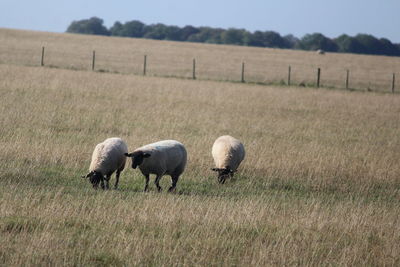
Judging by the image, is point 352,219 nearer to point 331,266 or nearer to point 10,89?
point 331,266

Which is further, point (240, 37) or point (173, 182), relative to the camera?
point (240, 37)

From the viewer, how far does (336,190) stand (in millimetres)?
12102

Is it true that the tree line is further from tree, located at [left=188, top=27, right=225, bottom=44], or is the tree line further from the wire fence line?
the wire fence line

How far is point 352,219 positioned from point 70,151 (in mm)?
6042

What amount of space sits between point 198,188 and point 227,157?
4.19 feet

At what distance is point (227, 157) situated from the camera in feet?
40.9

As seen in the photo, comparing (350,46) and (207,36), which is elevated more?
(207,36)

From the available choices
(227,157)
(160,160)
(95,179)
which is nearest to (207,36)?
(227,157)

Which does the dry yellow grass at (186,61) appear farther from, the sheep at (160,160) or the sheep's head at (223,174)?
the sheep at (160,160)

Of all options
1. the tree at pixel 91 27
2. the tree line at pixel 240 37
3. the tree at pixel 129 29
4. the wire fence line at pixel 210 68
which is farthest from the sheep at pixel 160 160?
the tree at pixel 129 29

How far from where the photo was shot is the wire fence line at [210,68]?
38.5m

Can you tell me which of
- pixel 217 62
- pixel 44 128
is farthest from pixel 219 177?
pixel 217 62

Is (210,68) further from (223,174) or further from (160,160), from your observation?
(160,160)

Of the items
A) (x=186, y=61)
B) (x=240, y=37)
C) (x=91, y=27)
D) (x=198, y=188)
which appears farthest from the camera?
(x=91, y=27)
